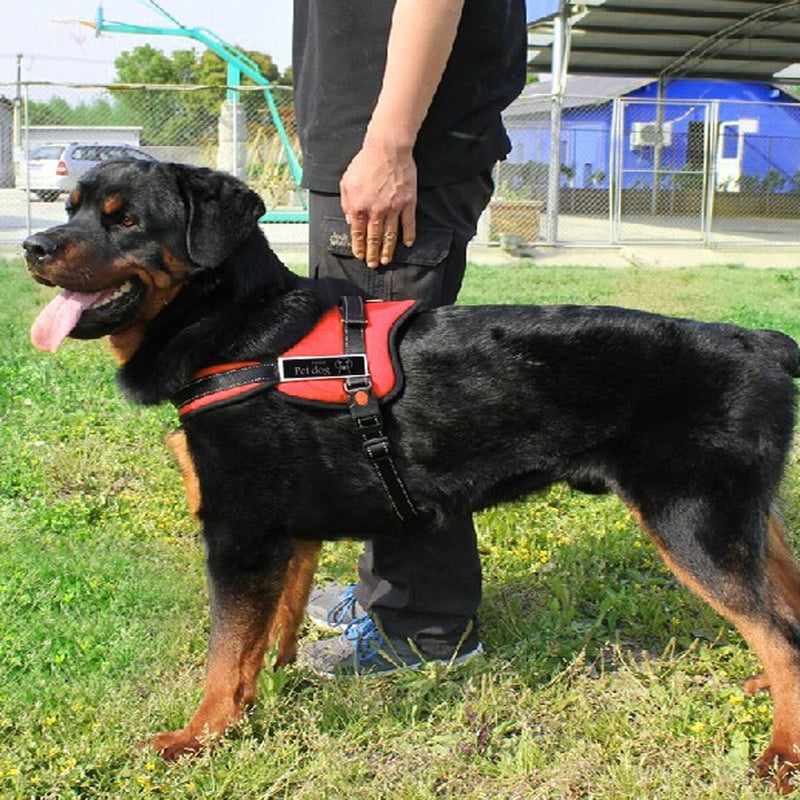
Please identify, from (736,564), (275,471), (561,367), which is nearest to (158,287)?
(275,471)

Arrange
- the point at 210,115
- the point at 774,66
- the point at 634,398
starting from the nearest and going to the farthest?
the point at 634,398 → the point at 210,115 → the point at 774,66

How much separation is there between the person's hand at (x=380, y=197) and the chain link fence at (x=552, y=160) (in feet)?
36.6

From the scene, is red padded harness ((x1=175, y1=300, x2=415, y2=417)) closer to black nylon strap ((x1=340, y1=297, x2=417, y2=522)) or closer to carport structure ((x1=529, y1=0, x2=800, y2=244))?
black nylon strap ((x1=340, y1=297, x2=417, y2=522))

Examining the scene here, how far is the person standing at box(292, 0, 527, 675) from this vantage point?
2742 millimetres

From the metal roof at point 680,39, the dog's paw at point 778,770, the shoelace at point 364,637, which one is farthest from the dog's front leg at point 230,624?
the metal roof at point 680,39

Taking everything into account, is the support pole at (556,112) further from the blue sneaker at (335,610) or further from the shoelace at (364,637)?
the shoelace at (364,637)

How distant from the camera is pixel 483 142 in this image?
3.07 metres

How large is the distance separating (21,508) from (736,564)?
10.8 ft

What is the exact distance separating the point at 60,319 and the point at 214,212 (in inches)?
21.4

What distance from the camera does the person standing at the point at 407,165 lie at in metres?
2.74

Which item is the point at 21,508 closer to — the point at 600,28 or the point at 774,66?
the point at 600,28

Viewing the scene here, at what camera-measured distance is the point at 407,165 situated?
2.82 metres

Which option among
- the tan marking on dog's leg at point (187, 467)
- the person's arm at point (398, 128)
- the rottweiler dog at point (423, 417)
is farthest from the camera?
the tan marking on dog's leg at point (187, 467)

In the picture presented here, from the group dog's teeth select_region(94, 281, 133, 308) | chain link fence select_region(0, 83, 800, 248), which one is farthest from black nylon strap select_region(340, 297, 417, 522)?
chain link fence select_region(0, 83, 800, 248)
